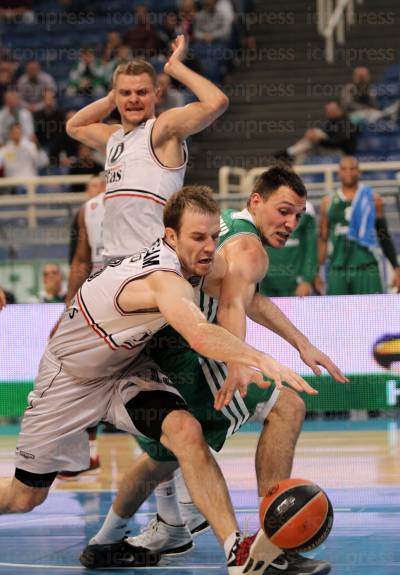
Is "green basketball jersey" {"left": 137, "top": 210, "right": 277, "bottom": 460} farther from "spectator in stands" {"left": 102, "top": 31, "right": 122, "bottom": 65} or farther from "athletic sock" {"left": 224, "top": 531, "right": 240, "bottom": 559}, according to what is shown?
"spectator in stands" {"left": 102, "top": 31, "right": 122, "bottom": 65}

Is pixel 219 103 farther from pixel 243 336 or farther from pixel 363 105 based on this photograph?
pixel 363 105

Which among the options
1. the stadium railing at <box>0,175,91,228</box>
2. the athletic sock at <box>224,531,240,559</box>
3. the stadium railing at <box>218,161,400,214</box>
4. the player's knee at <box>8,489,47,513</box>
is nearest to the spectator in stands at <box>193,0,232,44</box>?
the stadium railing at <box>218,161,400,214</box>

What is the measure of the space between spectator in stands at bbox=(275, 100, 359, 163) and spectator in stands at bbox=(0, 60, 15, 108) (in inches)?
202

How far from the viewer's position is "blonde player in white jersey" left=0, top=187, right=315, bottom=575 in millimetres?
4496

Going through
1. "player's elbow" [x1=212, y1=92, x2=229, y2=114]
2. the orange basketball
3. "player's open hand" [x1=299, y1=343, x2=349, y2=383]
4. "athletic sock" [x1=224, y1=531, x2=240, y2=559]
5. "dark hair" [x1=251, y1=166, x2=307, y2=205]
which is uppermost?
"player's elbow" [x1=212, y1=92, x2=229, y2=114]

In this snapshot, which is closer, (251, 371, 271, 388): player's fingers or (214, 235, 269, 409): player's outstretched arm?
(251, 371, 271, 388): player's fingers

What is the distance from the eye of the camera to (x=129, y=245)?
649 cm

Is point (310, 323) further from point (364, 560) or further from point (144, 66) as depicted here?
point (364, 560)

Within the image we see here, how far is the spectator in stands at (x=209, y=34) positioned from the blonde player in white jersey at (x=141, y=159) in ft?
35.9

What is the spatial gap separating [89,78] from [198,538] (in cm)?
1164

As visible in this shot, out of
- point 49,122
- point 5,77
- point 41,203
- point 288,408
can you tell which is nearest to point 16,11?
point 5,77

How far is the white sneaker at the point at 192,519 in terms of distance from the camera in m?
6.06

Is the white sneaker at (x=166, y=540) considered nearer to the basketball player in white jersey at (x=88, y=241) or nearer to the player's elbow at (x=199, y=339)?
the player's elbow at (x=199, y=339)

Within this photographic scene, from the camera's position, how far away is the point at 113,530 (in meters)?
5.54
